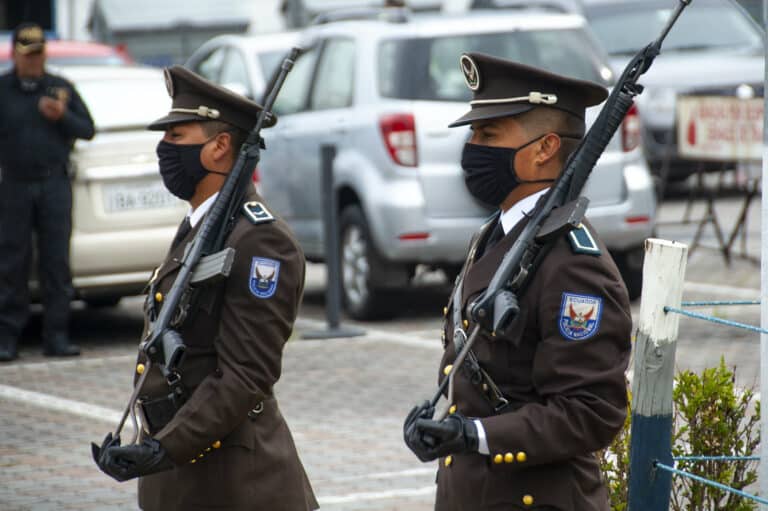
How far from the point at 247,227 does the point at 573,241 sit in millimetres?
1031

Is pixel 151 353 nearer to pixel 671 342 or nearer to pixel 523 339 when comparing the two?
pixel 523 339

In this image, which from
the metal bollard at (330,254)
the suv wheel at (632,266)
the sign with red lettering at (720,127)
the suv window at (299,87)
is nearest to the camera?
the metal bollard at (330,254)

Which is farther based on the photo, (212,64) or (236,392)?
(212,64)

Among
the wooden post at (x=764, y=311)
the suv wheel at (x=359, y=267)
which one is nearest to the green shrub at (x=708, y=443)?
the wooden post at (x=764, y=311)

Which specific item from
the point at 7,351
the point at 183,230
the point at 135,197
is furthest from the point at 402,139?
the point at 183,230

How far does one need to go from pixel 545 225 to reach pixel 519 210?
0.17 metres

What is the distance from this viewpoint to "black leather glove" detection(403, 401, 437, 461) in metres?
3.30

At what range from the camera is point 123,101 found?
1057cm

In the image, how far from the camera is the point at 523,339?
11.1ft

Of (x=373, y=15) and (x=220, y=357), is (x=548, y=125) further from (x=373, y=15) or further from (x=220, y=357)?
(x=373, y=15)

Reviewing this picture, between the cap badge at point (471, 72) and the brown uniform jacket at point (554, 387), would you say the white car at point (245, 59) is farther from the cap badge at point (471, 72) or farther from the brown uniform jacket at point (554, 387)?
the brown uniform jacket at point (554, 387)

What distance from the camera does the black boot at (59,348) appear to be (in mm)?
10031

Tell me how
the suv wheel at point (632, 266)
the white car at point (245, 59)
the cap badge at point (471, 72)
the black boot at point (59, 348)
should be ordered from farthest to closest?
the white car at point (245, 59)
the suv wheel at point (632, 266)
the black boot at point (59, 348)
the cap badge at point (471, 72)

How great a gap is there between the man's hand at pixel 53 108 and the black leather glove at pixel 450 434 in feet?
21.8
